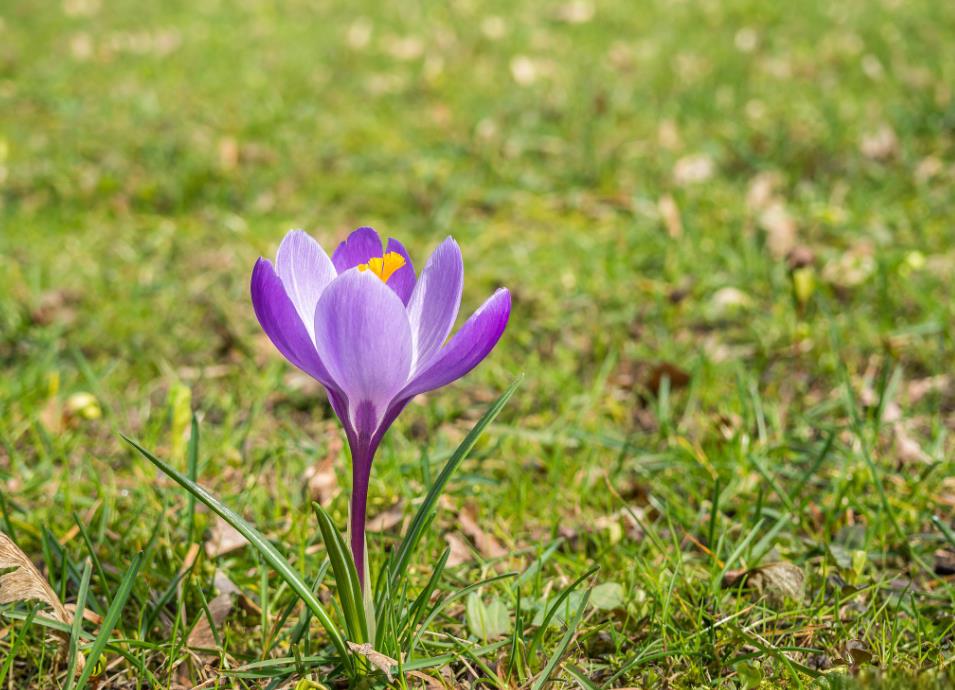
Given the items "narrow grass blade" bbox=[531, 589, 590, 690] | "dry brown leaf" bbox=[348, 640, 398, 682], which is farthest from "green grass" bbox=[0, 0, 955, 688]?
"dry brown leaf" bbox=[348, 640, 398, 682]

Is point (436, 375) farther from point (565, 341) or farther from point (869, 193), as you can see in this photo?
point (869, 193)

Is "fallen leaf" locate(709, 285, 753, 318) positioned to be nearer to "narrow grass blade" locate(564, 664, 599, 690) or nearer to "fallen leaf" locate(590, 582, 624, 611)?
"fallen leaf" locate(590, 582, 624, 611)

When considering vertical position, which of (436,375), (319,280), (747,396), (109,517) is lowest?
(747,396)

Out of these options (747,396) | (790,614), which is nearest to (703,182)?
(747,396)

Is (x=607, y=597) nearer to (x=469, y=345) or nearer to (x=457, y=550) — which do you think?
(x=457, y=550)

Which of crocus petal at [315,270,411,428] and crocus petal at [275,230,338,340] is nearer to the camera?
crocus petal at [315,270,411,428]

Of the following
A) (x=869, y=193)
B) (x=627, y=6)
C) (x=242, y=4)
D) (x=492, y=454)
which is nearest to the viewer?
(x=492, y=454)

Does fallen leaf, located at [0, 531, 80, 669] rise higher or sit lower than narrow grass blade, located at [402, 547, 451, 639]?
higher
